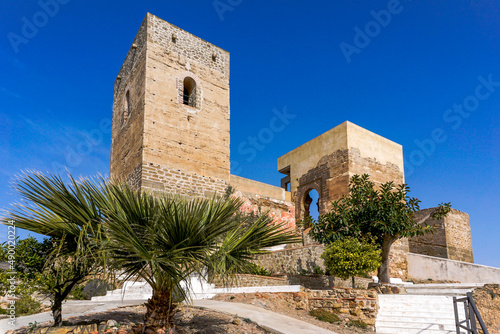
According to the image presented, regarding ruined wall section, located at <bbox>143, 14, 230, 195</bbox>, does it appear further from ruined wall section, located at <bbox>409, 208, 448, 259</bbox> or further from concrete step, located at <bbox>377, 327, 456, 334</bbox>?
ruined wall section, located at <bbox>409, 208, 448, 259</bbox>

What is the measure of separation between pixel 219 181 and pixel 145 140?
337 cm

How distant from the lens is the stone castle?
14023mm

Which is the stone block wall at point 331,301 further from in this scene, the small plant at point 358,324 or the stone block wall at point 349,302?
the small plant at point 358,324

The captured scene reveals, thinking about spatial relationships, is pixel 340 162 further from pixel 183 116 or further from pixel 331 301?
pixel 331 301

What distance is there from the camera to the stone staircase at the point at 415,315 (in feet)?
25.3

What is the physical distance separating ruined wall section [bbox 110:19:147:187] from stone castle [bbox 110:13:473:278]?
0.13 ft

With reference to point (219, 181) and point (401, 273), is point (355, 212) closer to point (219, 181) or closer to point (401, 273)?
point (219, 181)

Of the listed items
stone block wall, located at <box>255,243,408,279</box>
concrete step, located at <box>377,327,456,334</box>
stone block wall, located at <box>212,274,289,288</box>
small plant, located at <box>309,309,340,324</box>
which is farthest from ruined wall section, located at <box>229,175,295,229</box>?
concrete step, located at <box>377,327,456,334</box>

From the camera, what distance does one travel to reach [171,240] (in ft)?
16.5

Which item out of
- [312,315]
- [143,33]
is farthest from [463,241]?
[143,33]

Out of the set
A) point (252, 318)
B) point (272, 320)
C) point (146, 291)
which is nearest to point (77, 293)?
point (146, 291)

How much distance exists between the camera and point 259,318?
7215 mm

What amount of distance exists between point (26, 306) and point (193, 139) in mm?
8044

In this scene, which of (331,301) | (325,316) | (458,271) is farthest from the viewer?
(458,271)
